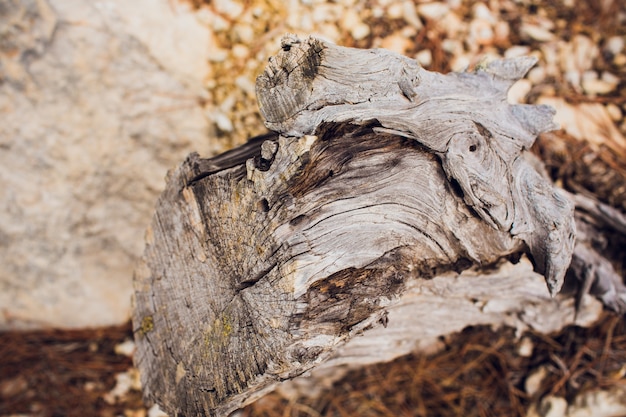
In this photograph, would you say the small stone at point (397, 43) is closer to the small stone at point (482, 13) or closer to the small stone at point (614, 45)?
the small stone at point (482, 13)

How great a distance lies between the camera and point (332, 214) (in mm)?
1316

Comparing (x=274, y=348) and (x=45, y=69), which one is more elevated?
(x=45, y=69)

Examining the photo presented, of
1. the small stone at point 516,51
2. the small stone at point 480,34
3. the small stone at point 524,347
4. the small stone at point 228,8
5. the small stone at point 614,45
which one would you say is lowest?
the small stone at point 524,347

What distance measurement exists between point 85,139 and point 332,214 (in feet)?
4.84

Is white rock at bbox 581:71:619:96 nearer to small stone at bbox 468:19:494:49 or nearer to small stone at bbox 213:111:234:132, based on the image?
small stone at bbox 468:19:494:49

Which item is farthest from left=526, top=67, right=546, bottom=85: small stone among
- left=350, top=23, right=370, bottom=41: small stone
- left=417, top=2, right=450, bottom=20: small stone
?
left=350, top=23, right=370, bottom=41: small stone

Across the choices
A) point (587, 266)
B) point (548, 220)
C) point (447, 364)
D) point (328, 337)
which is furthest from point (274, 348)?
point (447, 364)

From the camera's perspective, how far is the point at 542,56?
8.21ft

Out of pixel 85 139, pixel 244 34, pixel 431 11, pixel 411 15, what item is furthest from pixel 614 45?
pixel 85 139

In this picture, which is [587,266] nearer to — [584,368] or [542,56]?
[584,368]

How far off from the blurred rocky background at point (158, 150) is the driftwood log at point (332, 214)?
2.88ft

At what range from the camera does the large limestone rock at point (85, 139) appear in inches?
86.0

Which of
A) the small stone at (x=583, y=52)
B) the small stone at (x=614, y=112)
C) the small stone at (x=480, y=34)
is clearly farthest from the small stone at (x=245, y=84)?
the small stone at (x=614, y=112)

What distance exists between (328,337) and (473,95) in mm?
826
